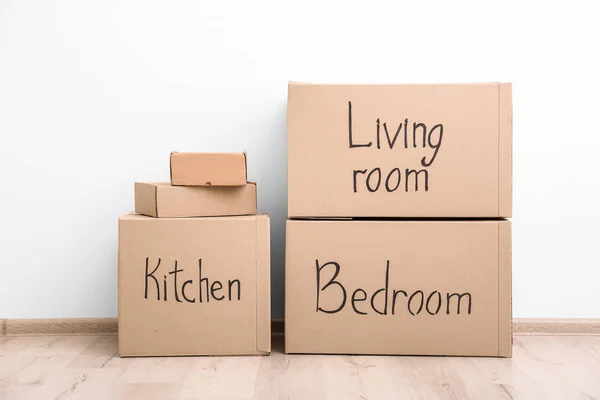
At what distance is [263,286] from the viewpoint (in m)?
1.84

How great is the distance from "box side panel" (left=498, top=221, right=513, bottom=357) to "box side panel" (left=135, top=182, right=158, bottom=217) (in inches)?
36.5

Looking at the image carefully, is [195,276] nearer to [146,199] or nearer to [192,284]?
[192,284]

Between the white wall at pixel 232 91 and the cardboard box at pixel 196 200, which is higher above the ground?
the white wall at pixel 232 91

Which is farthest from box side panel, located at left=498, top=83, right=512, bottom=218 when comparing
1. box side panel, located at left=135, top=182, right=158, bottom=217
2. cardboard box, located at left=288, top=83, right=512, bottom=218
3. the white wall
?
box side panel, located at left=135, top=182, right=158, bottom=217

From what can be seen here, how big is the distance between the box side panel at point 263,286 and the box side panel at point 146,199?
0.92 feet

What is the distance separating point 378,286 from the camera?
183 centimetres

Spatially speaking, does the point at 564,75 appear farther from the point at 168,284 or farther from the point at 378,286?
the point at 168,284

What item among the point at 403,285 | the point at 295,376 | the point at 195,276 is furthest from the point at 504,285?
the point at 195,276

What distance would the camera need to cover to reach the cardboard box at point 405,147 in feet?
5.91

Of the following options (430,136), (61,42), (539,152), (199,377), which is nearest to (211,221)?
(199,377)

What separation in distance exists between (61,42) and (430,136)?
1182 millimetres

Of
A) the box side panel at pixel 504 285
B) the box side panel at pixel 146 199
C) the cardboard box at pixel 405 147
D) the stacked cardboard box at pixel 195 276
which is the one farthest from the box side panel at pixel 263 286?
the box side panel at pixel 504 285

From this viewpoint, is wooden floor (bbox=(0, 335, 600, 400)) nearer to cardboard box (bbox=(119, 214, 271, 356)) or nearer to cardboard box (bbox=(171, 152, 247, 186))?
cardboard box (bbox=(119, 214, 271, 356))

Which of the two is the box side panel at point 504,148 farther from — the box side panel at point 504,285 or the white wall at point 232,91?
the white wall at point 232,91
